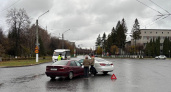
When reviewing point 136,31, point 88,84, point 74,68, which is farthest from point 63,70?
point 136,31

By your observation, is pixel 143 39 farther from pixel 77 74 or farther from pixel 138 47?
pixel 77 74

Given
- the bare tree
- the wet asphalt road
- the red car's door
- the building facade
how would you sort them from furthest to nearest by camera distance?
the building facade → the bare tree → the red car's door → the wet asphalt road

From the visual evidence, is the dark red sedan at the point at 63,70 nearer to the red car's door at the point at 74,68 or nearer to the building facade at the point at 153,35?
the red car's door at the point at 74,68

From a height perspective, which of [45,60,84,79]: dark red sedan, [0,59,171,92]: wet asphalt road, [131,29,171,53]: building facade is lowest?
[0,59,171,92]: wet asphalt road

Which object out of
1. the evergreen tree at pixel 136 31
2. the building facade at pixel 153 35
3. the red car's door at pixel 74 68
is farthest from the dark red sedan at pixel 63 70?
the building facade at pixel 153 35

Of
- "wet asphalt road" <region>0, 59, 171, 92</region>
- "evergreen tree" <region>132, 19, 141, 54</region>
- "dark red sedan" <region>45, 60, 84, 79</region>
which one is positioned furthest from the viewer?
"evergreen tree" <region>132, 19, 141, 54</region>

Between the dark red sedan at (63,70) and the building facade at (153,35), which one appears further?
the building facade at (153,35)

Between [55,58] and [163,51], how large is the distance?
7104 centimetres

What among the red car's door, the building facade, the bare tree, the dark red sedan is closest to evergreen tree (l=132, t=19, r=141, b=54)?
the building facade

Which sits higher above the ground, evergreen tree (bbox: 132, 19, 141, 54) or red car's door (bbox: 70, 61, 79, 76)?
evergreen tree (bbox: 132, 19, 141, 54)

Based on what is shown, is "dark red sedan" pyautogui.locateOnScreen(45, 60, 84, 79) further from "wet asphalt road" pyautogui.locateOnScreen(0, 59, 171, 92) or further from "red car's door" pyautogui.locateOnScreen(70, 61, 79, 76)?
"wet asphalt road" pyautogui.locateOnScreen(0, 59, 171, 92)

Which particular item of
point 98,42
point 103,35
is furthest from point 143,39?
point 98,42

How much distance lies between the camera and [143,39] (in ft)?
324

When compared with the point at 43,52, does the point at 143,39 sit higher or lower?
higher
